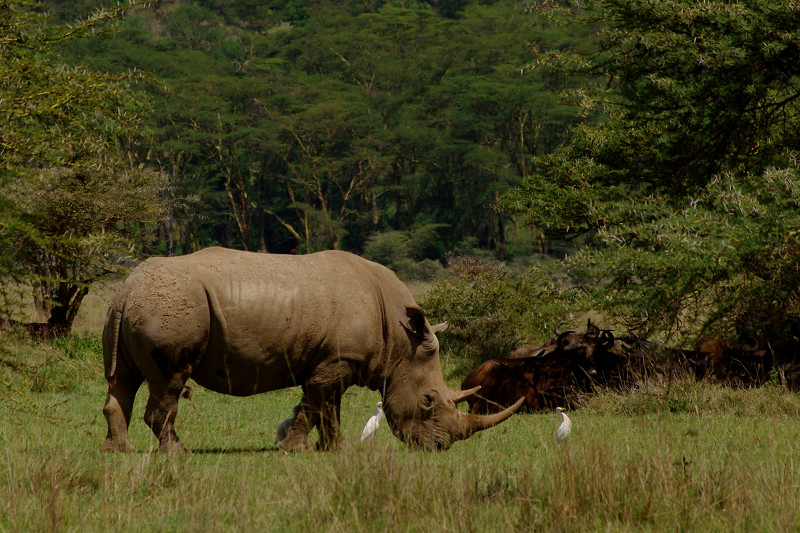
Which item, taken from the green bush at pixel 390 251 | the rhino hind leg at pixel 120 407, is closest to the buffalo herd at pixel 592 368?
the rhino hind leg at pixel 120 407

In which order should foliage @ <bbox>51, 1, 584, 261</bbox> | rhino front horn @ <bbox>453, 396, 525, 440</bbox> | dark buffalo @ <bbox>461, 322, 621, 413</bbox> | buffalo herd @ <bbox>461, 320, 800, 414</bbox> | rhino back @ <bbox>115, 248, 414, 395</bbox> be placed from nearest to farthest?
rhino back @ <bbox>115, 248, 414, 395</bbox> < rhino front horn @ <bbox>453, 396, 525, 440</bbox> < buffalo herd @ <bbox>461, 320, 800, 414</bbox> < dark buffalo @ <bbox>461, 322, 621, 413</bbox> < foliage @ <bbox>51, 1, 584, 261</bbox>

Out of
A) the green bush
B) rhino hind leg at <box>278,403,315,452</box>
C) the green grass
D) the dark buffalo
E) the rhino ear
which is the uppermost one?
the green grass

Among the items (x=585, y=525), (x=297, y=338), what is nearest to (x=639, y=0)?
(x=297, y=338)

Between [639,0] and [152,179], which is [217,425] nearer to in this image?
[639,0]

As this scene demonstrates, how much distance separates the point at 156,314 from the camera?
7703 mm

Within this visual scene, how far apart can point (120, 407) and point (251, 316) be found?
138cm

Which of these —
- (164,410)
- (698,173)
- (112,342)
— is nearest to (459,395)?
(164,410)

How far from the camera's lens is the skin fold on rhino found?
7805mm

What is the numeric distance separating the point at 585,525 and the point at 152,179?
16433mm

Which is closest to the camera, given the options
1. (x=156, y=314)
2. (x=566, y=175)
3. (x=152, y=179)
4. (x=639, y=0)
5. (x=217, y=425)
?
(x=156, y=314)

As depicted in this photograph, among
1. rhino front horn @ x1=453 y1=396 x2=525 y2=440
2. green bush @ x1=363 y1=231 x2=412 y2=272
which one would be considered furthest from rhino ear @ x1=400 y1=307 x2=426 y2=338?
green bush @ x1=363 y1=231 x2=412 y2=272

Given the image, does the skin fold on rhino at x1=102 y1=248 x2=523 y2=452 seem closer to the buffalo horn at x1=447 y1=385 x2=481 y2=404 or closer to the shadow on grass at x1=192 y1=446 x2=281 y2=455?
the buffalo horn at x1=447 y1=385 x2=481 y2=404

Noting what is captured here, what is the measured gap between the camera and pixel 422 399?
8.41m

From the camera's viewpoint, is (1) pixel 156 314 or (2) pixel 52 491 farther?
(1) pixel 156 314
